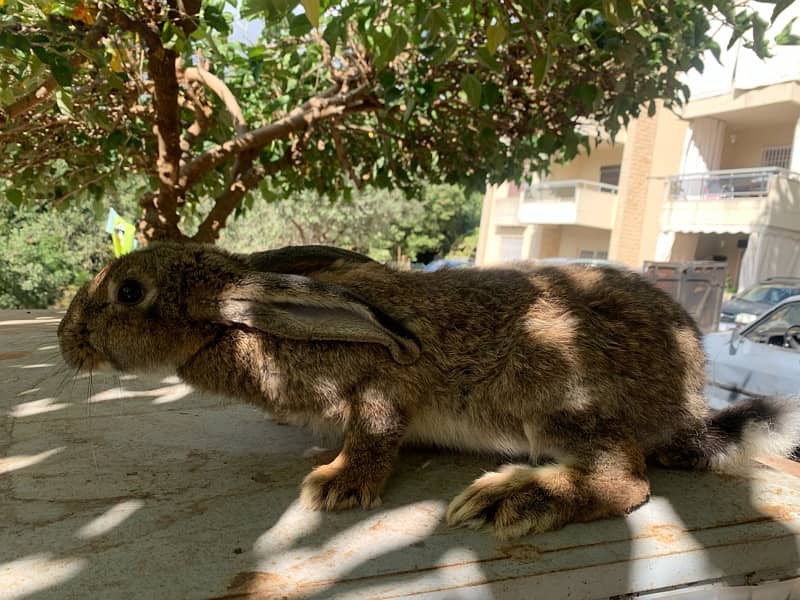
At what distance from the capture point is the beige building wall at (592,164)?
78.5ft

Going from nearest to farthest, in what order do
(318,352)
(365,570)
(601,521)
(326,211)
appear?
1. (365,570)
2. (601,521)
3. (318,352)
4. (326,211)

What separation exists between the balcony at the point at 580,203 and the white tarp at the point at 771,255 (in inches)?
215

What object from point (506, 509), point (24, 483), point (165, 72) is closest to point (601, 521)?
point (506, 509)

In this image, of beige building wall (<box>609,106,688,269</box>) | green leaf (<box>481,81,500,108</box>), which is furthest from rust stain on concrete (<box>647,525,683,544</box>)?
beige building wall (<box>609,106,688,269</box>)

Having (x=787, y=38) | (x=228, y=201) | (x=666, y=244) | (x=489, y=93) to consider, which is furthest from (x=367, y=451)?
(x=666, y=244)

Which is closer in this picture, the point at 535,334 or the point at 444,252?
the point at 535,334

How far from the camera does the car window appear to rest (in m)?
5.88

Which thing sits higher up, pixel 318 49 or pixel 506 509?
pixel 318 49

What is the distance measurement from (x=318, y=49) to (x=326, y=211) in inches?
781

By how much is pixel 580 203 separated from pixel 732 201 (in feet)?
17.0

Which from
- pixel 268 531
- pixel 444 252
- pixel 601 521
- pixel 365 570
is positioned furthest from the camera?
pixel 444 252

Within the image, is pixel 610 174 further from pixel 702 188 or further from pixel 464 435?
pixel 464 435

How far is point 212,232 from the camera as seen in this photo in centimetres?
546

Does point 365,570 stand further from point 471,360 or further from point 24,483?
point 24,483
